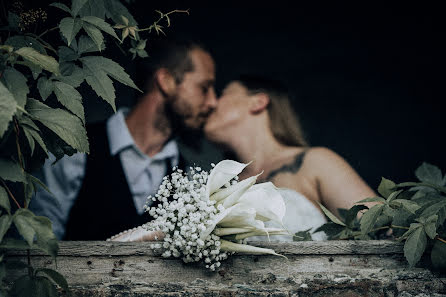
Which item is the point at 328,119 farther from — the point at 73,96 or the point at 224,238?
the point at 73,96

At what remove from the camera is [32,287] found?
1.55m

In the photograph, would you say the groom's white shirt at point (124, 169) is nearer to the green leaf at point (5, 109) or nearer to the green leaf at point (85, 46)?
the green leaf at point (85, 46)

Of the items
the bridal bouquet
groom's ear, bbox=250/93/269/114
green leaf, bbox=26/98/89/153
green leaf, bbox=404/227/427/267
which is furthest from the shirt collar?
green leaf, bbox=404/227/427/267

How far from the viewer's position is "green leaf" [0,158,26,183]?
1.49 m

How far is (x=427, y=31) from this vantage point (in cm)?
285

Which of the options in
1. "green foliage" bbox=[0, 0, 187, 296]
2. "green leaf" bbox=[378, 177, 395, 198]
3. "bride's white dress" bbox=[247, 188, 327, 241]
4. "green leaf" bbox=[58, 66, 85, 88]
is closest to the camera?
"green foliage" bbox=[0, 0, 187, 296]

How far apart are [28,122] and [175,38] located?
1.40 m

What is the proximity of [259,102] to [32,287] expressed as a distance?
161cm

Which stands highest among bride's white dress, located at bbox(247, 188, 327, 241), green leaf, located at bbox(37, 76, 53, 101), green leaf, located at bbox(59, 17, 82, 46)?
green leaf, located at bbox(59, 17, 82, 46)

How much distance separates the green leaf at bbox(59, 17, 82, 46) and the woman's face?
115 centimetres

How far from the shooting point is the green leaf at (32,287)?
154 cm

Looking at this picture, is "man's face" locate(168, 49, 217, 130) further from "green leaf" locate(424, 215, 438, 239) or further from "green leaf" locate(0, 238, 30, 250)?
"green leaf" locate(0, 238, 30, 250)

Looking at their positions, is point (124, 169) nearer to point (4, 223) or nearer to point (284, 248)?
point (284, 248)

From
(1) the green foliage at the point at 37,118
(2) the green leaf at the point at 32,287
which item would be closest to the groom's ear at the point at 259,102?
(1) the green foliage at the point at 37,118
